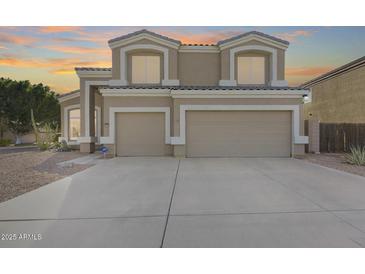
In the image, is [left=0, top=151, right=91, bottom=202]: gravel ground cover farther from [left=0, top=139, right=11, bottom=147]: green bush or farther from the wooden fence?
[left=0, top=139, right=11, bottom=147]: green bush

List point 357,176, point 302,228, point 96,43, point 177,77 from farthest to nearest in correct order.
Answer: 1. point 177,77
2. point 96,43
3. point 357,176
4. point 302,228

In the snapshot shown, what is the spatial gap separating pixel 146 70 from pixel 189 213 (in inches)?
445

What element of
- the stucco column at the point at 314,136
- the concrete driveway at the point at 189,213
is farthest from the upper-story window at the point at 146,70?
the stucco column at the point at 314,136

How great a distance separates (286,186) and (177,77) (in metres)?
9.73

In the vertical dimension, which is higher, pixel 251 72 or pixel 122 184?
pixel 251 72

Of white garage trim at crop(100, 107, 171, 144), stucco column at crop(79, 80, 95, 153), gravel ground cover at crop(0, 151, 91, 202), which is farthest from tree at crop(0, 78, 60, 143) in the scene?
gravel ground cover at crop(0, 151, 91, 202)

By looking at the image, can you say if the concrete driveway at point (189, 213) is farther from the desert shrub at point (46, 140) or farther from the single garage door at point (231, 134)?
the desert shrub at point (46, 140)

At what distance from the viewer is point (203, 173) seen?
7.84 meters

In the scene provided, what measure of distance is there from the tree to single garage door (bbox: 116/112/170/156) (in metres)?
12.2
